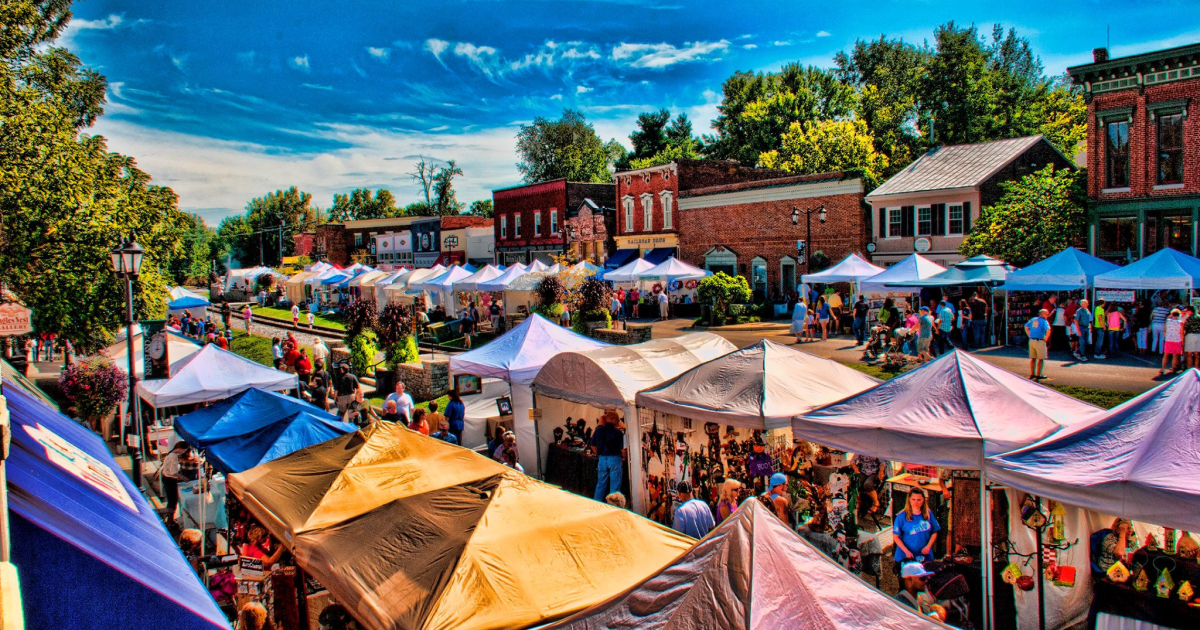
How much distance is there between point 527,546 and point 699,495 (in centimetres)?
461

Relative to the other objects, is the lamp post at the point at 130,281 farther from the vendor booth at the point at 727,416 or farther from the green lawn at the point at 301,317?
the green lawn at the point at 301,317

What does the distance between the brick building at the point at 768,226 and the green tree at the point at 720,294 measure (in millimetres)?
4690

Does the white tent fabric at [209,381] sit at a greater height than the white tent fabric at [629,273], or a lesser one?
lesser

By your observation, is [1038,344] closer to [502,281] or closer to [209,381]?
[209,381]

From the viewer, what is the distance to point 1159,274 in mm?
18016

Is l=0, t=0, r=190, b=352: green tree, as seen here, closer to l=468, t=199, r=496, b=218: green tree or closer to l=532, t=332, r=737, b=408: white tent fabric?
l=532, t=332, r=737, b=408: white tent fabric

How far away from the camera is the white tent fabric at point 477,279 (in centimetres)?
3106

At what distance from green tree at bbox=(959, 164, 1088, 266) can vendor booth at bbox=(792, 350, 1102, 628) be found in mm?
19130

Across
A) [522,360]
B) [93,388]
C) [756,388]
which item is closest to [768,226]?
[522,360]

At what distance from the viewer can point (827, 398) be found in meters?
9.34

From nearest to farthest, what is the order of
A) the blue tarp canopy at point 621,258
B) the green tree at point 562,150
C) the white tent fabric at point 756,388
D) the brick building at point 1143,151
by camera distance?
the white tent fabric at point 756,388 < the brick building at point 1143,151 < the blue tarp canopy at point 621,258 < the green tree at point 562,150

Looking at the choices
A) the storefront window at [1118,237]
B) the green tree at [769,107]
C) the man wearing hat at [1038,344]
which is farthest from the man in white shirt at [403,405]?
the green tree at [769,107]

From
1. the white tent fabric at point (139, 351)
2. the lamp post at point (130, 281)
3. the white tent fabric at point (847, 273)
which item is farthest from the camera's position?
the white tent fabric at point (847, 273)

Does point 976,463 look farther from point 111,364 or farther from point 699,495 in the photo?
point 111,364
